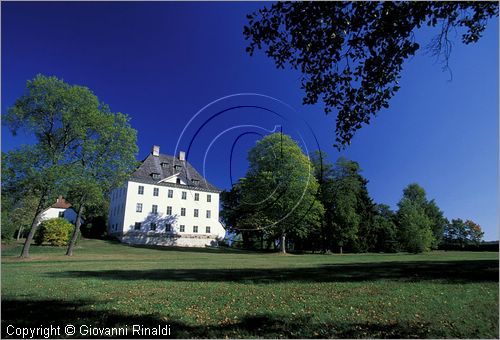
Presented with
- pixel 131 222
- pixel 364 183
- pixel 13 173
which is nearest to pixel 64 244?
pixel 131 222

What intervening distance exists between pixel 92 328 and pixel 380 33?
29.5 feet

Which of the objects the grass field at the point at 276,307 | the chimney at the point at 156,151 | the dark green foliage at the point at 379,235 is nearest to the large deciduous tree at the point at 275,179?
the grass field at the point at 276,307

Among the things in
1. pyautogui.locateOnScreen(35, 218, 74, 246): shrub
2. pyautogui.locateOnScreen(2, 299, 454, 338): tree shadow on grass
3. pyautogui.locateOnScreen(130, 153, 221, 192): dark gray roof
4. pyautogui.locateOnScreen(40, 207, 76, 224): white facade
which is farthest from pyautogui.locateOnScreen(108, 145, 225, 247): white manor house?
pyautogui.locateOnScreen(2, 299, 454, 338): tree shadow on grass

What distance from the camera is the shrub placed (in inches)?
1818

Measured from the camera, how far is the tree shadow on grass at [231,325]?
7045 mm

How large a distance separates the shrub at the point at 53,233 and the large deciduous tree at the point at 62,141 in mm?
15221

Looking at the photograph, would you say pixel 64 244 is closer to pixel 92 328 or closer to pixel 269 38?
pixel 92 328

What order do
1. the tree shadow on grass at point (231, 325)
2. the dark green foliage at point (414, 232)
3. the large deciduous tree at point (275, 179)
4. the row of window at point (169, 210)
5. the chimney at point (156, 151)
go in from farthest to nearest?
the chimney at point (156, 151)
the row of window at point (169, 210)
the dark green foliage at point (414, 232)
the large deciduous tree at point (275, 179)
the tree shadow on grass at point (231, 325)

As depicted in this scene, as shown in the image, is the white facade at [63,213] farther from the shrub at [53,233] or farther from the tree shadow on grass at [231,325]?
the tree shadow on grass at [231,325]

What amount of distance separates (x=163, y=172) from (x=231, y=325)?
2403 inches

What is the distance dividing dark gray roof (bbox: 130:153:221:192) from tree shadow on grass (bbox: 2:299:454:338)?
55337mm

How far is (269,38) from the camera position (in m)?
7.84

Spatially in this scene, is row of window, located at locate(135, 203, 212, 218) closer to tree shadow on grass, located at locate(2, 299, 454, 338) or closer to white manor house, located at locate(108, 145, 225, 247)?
white manor house, located at locate(108, 145, 225, 247)

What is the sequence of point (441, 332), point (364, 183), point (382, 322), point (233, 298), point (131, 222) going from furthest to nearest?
point (364, 183) → point (131, 222) → point (233, 298) → point (382, 322) → point (441, 332)
